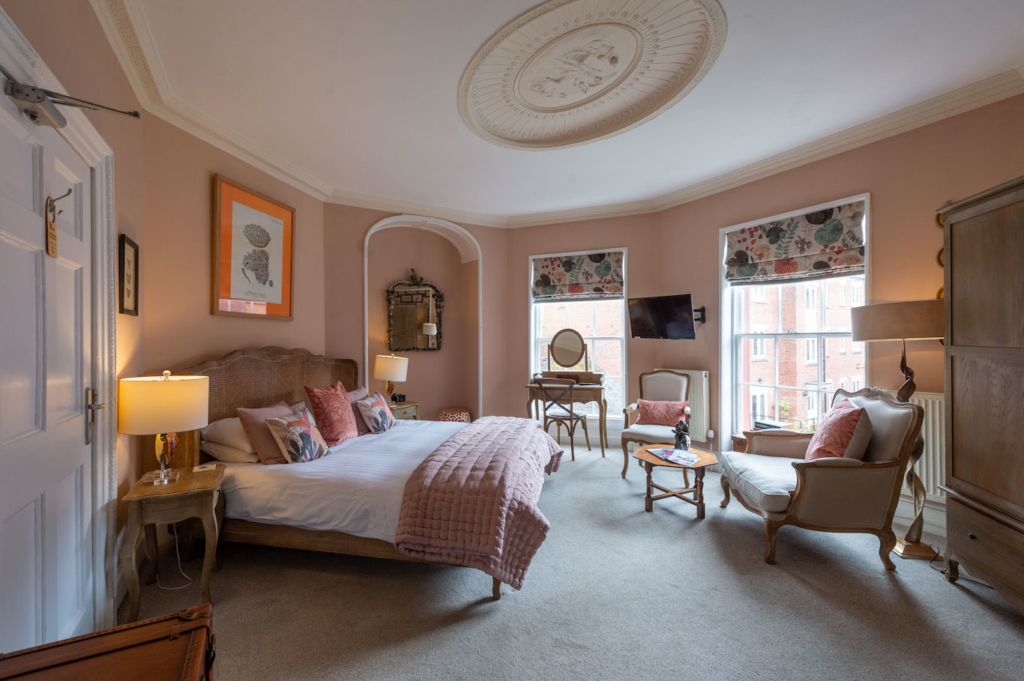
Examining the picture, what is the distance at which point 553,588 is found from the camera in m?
2.32

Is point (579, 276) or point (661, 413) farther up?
point (579, 276)

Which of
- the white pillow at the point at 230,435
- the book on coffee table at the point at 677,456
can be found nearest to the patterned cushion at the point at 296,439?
A: the white pillow at the point at 230,435

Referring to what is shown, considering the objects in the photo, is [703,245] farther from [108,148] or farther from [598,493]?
[108,148]

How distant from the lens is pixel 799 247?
12.3ft

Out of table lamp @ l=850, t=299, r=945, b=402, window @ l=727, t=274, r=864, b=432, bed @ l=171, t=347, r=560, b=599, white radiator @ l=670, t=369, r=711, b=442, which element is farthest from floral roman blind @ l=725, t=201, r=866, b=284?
bed @ l=171, t=347, r=560, b=599

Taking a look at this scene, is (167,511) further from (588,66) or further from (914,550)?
(914,550)

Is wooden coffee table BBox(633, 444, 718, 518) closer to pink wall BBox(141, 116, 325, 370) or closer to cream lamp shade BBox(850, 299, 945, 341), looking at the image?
cream lamp shade BBox(850, 299, 945, 341)

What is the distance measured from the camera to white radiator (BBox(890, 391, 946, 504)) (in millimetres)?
2828

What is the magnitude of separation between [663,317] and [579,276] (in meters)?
1.15

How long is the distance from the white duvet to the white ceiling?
227 cm

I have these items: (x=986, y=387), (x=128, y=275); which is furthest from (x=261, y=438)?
(x=986, y=387)

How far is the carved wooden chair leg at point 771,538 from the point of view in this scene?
254cm

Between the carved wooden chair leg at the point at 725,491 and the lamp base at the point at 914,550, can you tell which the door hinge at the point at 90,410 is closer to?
the carved wooden chair leg at the point at 725,491

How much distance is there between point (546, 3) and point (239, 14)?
4.70 feet
